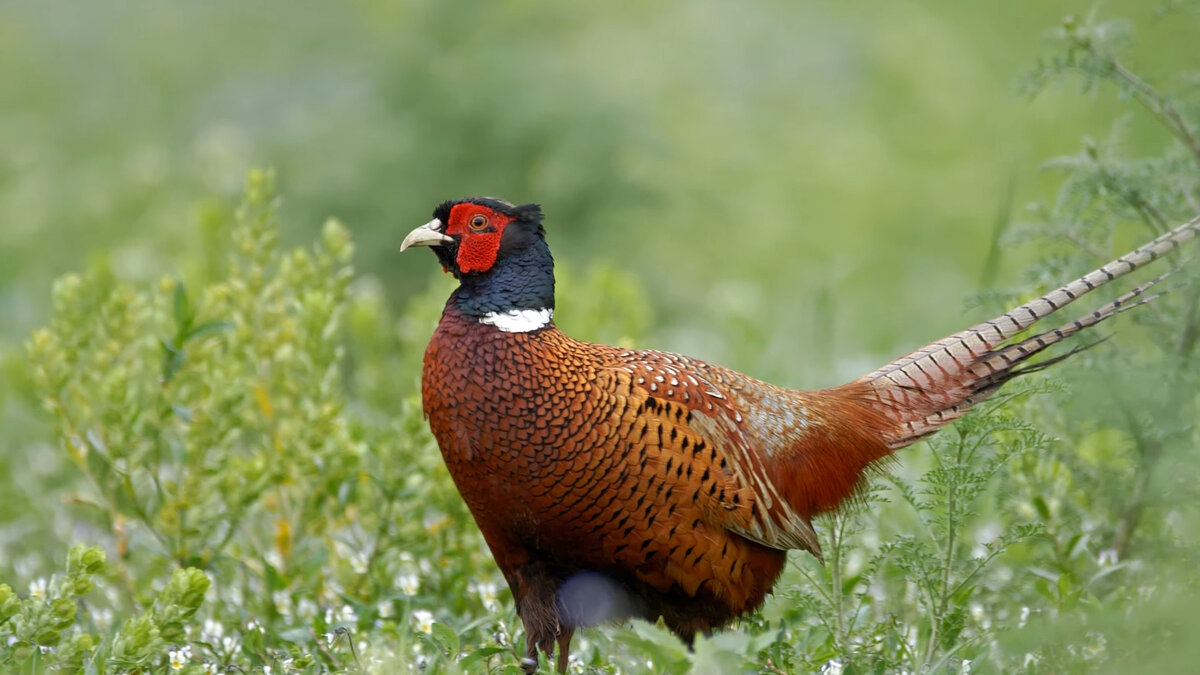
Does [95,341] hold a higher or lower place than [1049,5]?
lower

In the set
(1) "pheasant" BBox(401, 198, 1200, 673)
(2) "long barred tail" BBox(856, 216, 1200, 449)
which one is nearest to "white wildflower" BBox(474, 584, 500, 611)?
(1) "pheasant" BBox(401, 198, 1200, 673)

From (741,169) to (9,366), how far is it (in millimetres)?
5889

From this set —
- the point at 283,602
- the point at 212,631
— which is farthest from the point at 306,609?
the point at 212,631

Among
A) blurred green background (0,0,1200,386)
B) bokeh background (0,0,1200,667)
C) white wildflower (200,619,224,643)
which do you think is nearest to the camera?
white wildflower (200,619,224,643)

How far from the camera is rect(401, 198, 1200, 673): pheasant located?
10.8ft

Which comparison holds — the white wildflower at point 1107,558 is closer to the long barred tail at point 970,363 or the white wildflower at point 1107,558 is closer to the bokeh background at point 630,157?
the long barred tail at point 970,363

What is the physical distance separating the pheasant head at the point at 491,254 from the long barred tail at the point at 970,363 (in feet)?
3.68

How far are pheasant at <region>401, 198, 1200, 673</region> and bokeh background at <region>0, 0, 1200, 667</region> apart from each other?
6.04 ft

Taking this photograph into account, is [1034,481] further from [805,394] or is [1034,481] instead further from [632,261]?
[632,261]

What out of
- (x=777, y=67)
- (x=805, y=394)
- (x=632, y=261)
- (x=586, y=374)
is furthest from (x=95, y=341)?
(x=777, y=67)

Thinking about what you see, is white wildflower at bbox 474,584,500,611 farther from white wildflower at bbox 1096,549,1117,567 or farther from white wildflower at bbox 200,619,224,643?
white wildflower at bbox 1096,549,1117,567

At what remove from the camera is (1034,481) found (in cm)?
414

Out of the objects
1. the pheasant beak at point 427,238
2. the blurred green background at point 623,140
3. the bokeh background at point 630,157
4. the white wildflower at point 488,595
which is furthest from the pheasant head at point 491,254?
the blurred green background at point 623,140

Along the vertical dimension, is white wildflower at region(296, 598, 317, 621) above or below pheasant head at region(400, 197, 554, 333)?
below
